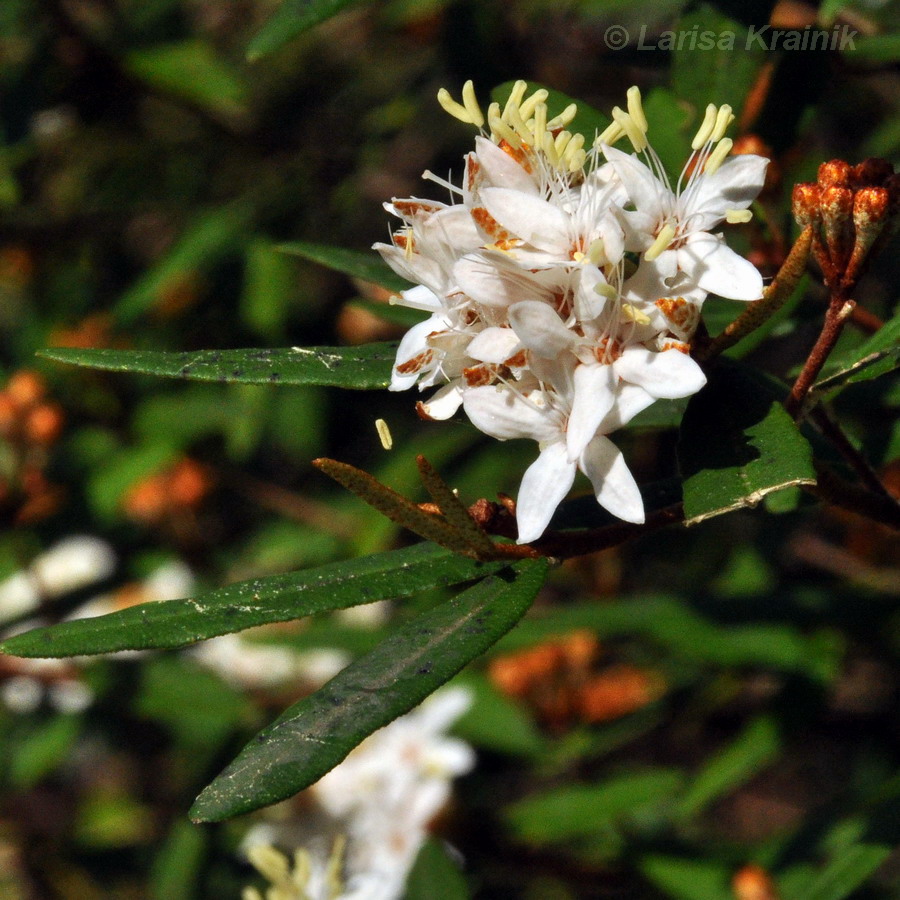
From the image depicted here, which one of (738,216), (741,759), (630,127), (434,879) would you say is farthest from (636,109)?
(741,759)

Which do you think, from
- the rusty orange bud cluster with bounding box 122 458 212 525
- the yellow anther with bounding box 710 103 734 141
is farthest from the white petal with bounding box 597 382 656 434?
the rusty orange bud cluster with bounding box 122 458 212 525

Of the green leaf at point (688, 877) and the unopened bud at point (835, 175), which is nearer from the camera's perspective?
the unopened bud at point (835, 175)

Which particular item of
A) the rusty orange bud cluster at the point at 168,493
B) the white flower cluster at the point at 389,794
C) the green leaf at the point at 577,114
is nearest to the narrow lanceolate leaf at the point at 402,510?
the green leaf at the point at 577,114

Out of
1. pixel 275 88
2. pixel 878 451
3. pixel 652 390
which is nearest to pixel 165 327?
pixel 275 88

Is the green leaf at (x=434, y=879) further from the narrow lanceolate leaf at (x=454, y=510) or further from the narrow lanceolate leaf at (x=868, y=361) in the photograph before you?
the narrow lanceolate leaf at (x=868, y=361)

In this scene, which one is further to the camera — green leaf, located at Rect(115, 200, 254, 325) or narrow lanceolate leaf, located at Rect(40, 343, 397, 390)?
green leaf, located at Rect(115, 200, 254, 325)

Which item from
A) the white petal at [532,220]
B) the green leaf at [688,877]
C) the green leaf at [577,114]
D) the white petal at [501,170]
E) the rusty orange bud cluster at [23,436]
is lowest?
the green leaf at [688,877]

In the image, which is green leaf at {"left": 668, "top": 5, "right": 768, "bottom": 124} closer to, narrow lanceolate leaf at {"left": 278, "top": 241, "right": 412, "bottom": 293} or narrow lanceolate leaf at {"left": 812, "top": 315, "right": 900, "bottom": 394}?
narrow lanceolate leaf at {"left": 278, "top": 241, "right": 412, "bottom": 293}
